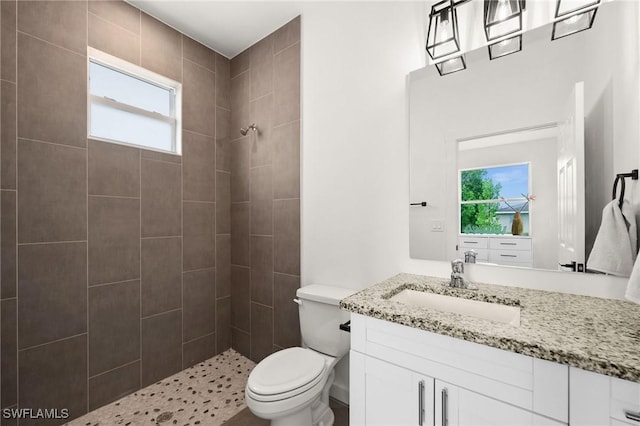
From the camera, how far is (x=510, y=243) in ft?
4.32

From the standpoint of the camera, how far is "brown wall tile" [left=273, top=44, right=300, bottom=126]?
2.09 metres

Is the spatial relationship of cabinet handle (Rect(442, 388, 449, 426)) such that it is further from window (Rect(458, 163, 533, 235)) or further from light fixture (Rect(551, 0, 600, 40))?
light fixture (Rect(551, 0, 600, 40))

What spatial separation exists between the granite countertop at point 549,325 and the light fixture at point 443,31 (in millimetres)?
1195

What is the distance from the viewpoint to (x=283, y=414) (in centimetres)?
131

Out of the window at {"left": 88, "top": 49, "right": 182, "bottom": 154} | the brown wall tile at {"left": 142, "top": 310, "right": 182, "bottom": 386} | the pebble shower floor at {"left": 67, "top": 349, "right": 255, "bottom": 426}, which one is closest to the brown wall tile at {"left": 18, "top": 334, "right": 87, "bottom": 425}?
the pebble shower floor at {"left": 67, "top": 349, "right": 255, "bottom": 426}

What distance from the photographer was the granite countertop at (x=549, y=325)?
27.7 inches

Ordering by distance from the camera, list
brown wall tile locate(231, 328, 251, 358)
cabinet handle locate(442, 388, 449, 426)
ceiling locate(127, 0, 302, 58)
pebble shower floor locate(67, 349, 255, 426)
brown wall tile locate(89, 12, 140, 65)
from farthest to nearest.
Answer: brown wall tile locate(231, 328, 251, 358)
ceiling locate(127, 0, 302, 58)
brown wall tile locate(89, 12, 140, 65)
pebble shower floor locate(67, 349, 255, 426)
cabinet handle locate(442, 388, 449, 426)

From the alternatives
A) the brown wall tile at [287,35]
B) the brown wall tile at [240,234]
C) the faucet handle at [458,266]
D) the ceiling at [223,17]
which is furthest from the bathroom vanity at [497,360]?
the ceiling at [223,17]

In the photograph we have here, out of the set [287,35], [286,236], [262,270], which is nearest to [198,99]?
[287,35]

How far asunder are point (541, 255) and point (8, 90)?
2.77 meters

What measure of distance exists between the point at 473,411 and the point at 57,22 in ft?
9.09

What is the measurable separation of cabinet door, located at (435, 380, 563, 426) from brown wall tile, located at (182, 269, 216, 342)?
198cm

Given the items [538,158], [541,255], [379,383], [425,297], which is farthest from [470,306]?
[538,158]

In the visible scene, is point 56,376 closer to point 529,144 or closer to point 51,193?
point 51,193
